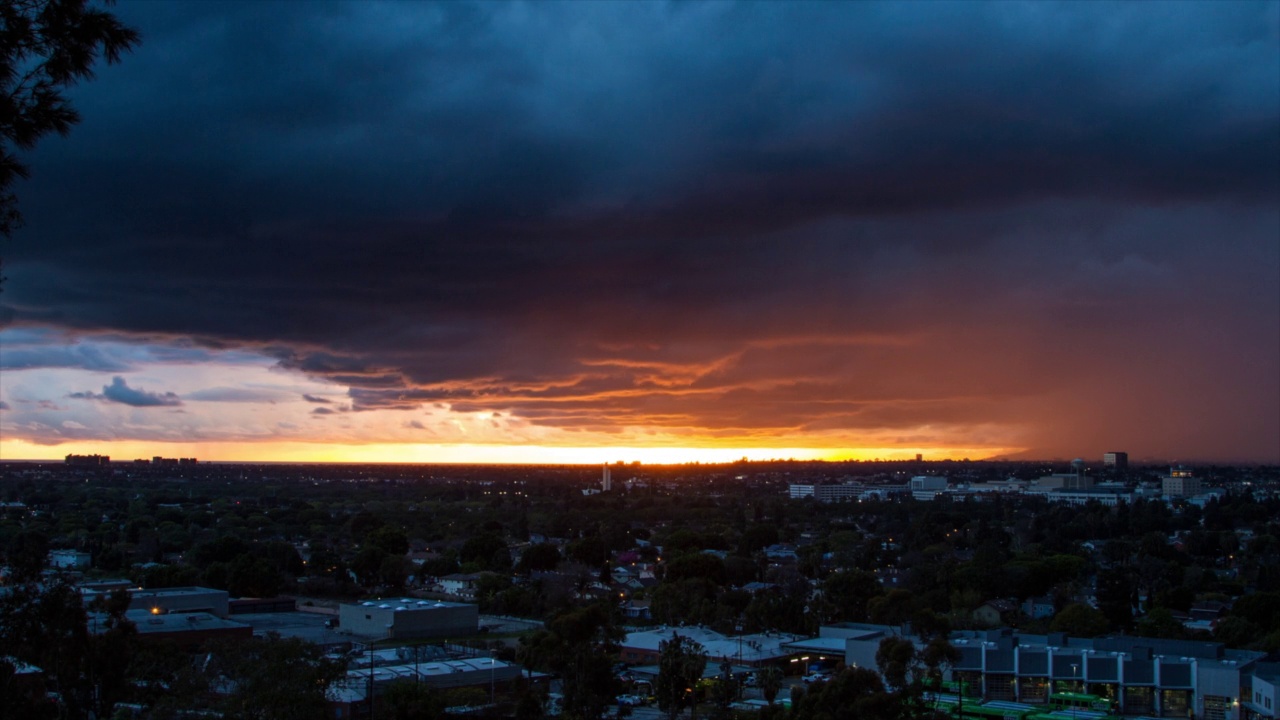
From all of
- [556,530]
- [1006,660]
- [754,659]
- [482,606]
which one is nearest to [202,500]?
[556,530]

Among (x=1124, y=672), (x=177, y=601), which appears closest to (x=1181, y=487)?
(x=1124, y=672)

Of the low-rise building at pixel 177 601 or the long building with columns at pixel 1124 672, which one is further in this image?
the low-rise building at pixel 177 601

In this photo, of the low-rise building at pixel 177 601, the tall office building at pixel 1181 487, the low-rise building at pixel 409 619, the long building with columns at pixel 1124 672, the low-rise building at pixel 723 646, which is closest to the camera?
the long building with columns at pixel 1124 672

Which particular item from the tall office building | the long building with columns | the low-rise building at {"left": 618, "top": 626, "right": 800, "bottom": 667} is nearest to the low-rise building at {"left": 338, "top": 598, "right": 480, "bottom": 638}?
the low-rise building at {"left": 618, "top": 626, "right": 800, "bottom": 667}

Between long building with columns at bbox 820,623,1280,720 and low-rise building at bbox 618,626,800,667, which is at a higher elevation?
long building with columns at bbox 820,623,1280,720

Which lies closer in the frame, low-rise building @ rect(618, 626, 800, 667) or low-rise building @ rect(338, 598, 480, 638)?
low-rise building @ rect(618, 626, 800, 667)

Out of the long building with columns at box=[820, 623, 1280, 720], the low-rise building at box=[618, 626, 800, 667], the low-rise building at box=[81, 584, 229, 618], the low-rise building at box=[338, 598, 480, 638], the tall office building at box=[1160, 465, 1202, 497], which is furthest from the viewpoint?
the tall office building at box=[1160, 465, 1202, 497]

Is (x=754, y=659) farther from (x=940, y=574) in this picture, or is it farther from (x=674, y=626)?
(x=940, y=574)

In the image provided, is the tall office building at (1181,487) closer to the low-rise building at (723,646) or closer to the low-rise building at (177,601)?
the low-rise building at (723,646)

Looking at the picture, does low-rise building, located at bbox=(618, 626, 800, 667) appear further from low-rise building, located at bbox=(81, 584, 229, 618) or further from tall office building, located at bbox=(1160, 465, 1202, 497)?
tall office building, located at bbox=(1160, 465, 1202, 497)

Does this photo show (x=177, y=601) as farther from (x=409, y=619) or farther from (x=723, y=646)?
(x=723, y=646)

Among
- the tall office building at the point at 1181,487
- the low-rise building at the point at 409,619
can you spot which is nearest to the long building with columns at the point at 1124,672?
the low-rise building at the point at 409,619

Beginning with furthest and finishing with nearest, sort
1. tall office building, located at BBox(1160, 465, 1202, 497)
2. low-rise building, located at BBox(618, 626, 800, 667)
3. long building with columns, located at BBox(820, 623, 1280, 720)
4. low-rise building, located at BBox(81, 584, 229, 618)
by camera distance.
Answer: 1. tall office building, located at BBox(1160, 465, 1202, 497)
2. low-rise building, located at BBox(81, 584, 229, 618)
3. low-rise building, located at BBox(618, 626, 800, 667)
4. long building with columns, located at BBox(820, 623, 1280, 720)
